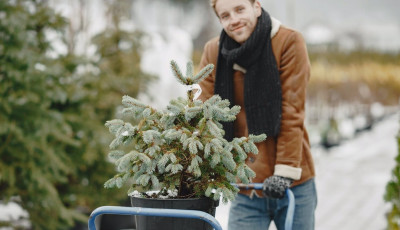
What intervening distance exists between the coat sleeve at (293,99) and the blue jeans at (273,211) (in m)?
0.17

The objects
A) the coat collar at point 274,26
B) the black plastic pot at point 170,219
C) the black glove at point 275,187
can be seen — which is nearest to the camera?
the black plastic pot at point 170,219

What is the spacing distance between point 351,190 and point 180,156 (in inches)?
335

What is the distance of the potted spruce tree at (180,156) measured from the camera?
162cm

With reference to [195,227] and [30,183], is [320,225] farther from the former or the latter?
[195,227]

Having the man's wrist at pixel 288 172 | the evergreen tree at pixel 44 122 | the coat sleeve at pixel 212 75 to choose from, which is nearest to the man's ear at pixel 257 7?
the coat sleeve at pixel 212 75

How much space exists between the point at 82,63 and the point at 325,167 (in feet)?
31.1

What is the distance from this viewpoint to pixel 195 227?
1.60 m

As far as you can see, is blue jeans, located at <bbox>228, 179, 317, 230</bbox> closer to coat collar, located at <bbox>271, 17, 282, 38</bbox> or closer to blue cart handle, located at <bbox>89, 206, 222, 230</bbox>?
coat collar, located at <bbox>271, 17, 282, 38</bbox>

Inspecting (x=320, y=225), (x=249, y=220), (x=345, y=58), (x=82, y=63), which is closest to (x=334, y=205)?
(x=320, y=225)

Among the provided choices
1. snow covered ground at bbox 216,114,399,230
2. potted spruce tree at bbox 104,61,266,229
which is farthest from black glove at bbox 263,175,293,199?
snow covered ground at bbox 216,114,399,230

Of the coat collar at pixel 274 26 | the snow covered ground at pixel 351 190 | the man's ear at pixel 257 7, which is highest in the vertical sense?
the man's ear at pixel 257 7

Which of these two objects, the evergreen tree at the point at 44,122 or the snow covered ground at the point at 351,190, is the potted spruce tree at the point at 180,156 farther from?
the snow covered ground at the point at 351,190

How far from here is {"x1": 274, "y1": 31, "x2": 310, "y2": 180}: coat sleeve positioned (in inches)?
87.9

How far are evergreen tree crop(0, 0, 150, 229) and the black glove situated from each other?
8.17ft
